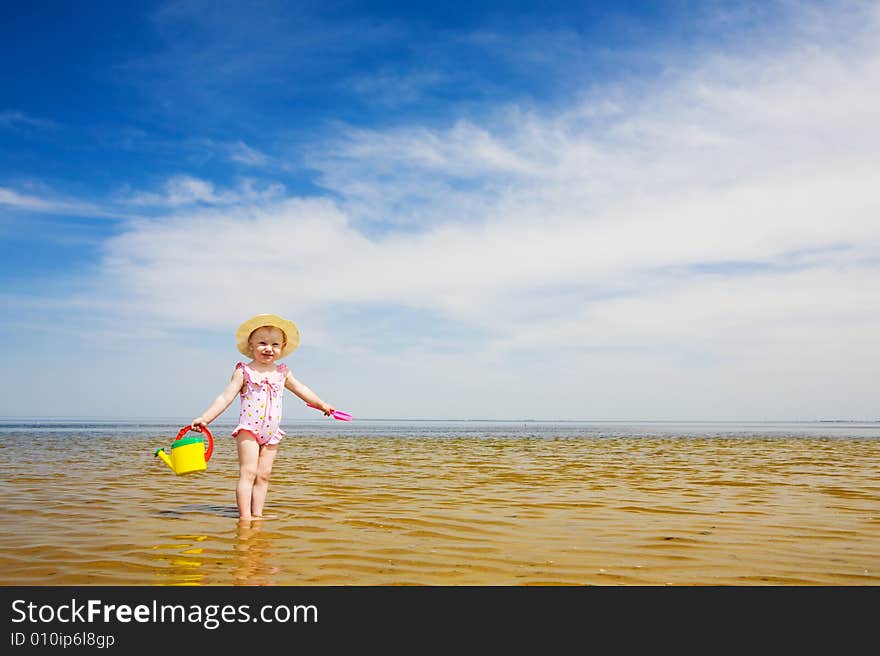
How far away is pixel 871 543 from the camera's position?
598cm

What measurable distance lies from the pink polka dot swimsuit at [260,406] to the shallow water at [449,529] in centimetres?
96

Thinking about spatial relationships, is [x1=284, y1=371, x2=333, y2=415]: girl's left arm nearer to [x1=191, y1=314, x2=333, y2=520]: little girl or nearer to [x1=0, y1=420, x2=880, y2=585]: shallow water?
[x1=191, y1=314, x2=333, y2=520]: little girl

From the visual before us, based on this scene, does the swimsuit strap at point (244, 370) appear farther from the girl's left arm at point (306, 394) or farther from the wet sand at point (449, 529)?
the wet sand at point (449, 529)

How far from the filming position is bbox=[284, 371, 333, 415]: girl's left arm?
7855 mm

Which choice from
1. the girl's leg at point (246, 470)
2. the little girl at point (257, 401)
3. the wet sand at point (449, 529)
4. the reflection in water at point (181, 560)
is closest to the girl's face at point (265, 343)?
the little girl at point (257, 401)

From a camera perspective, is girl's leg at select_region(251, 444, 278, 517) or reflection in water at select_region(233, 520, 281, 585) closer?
reflection in water at select_region(233, 520, 281, 585)

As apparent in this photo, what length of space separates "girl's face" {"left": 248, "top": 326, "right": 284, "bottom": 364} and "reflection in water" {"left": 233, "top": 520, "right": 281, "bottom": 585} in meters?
1.82

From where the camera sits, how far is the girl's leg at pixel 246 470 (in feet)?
23.3

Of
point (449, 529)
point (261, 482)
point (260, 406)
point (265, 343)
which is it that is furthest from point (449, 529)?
point (265, 343)

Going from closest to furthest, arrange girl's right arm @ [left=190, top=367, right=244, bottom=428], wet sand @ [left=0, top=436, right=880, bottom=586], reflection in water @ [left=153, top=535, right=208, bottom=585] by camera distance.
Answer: reflection in water @ [left=153, top=535, right=208, bottom=585] → wet sand @ [left=0, top=436, right=880, bottom=586] → girl's right arm @ [left=190, top=367, right=244, bottom=428]

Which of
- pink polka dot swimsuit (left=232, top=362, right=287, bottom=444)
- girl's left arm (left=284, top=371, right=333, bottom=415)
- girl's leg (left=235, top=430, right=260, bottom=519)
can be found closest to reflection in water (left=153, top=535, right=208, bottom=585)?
girl's leg (left=235, top=430, right=260, bottom=519)

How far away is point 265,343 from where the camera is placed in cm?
Result: 752
